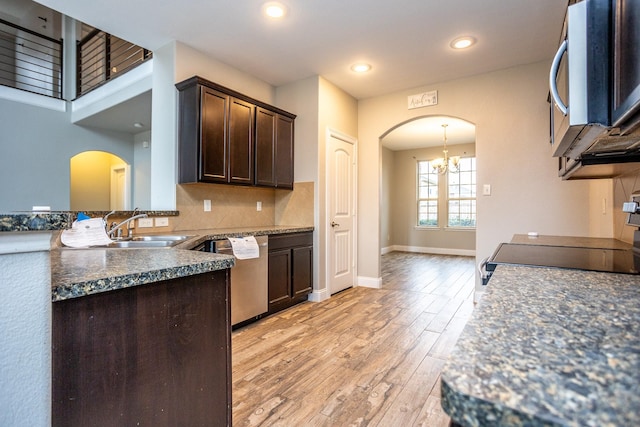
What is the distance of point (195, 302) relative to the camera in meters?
1.21

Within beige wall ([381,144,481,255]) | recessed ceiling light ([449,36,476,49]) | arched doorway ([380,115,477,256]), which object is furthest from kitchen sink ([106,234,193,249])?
beige wall ([381,144,481,255])

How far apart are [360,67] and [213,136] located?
1.77m

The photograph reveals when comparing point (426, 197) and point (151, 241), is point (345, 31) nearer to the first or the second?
point (151, 241)

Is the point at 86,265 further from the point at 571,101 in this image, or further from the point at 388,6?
the point at 388,6

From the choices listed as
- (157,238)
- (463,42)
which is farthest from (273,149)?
(463,42)

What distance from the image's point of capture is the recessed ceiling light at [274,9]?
248 cm

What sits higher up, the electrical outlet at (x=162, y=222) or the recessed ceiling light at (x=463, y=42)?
the recessed ceiling light at (x=463, y=42)

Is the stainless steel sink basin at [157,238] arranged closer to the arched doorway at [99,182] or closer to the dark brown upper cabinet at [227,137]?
the dark brown upper cabinet at [227,137]

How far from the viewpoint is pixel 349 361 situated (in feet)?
7.52

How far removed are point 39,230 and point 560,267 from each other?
5.07ft

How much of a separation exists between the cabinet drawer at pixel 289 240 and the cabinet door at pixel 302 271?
0.21ft

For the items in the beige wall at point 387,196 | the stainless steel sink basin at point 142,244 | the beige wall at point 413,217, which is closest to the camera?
the stainless steel sink basin at point 142,244

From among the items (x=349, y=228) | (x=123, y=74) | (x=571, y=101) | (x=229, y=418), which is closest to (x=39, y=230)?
(x=229, y=418)

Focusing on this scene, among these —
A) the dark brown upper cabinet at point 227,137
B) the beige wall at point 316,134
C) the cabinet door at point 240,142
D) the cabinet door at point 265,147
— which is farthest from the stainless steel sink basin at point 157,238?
the beige wall at point 316,134
